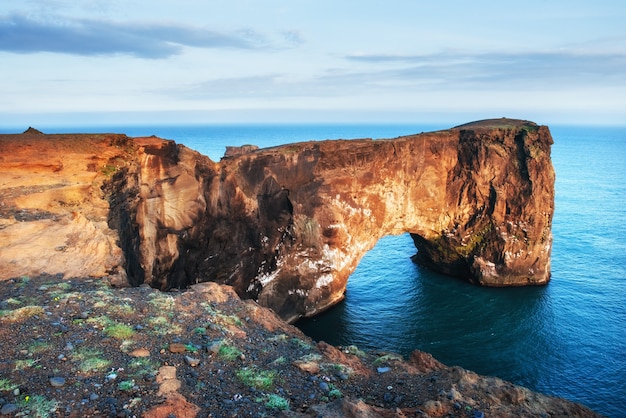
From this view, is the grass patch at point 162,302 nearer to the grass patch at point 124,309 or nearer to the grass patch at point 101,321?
the grass patch at point 124,309

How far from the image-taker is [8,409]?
1127 cm

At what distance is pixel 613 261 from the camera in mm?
51469

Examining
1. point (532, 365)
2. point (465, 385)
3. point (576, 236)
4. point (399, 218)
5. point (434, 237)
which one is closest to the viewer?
point (465, 385)

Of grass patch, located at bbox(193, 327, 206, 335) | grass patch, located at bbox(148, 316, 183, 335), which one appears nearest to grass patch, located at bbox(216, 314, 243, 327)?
grass patch, located at bbox(193, 327, 206, 335)

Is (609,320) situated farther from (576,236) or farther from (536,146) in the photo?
(576,236)

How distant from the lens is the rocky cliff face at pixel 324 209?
3319 centimetres

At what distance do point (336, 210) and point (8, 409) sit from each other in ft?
102

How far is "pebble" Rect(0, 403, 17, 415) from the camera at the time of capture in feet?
36.7

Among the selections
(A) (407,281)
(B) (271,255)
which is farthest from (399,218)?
(B) (271,255)

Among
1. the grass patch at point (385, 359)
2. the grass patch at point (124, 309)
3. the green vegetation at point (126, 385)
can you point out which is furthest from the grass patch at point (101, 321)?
the grass patch at point (385, 359)

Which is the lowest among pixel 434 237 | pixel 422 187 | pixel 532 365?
pixel 532 365

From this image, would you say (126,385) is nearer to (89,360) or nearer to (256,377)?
(89,360)

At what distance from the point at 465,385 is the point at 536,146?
36.5m

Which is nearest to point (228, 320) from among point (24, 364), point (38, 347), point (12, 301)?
point (38, 347)
